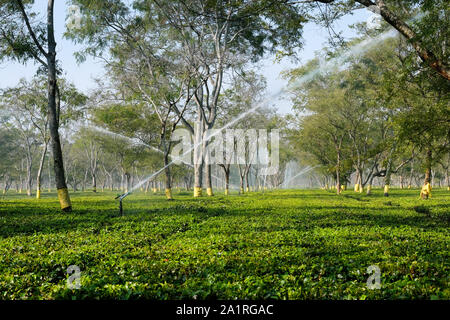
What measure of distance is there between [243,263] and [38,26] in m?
18.2

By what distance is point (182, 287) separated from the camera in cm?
470

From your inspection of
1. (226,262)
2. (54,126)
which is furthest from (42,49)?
(226,262)

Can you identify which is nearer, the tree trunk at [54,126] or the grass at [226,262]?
the grass at [226,262]

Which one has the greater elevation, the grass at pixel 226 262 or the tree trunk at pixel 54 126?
the tree trunk at pixel 54 126

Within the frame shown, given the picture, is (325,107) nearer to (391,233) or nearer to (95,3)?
(95,3)
